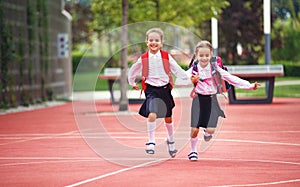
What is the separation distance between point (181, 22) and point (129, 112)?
12143 millimetres

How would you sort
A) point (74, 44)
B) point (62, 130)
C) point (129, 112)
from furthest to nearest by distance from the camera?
point (74, 44), point (129, 112), point (62, 130)

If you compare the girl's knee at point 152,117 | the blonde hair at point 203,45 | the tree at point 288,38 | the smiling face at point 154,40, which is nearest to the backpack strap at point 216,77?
the blonde hair at point 203,45

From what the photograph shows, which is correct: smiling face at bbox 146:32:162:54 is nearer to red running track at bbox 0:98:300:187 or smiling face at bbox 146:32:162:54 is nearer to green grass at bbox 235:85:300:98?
red running track at bbox 0:98:300:187

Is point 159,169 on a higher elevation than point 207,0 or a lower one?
lower

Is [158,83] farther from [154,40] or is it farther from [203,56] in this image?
[203,56]

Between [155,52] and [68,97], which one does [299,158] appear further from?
[68,97]

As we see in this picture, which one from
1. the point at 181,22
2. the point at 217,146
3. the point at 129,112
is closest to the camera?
the point at 217,146

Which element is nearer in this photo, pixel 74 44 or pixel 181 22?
pixel 181 22

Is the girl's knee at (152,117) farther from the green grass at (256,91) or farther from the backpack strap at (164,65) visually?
the green grass at (256,91)

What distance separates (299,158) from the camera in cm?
1242

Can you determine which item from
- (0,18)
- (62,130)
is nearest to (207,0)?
(0,18)

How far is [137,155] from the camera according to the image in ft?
43.1

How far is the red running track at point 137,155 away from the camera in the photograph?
10398mm

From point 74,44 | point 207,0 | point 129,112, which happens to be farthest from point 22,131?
point 74,44
